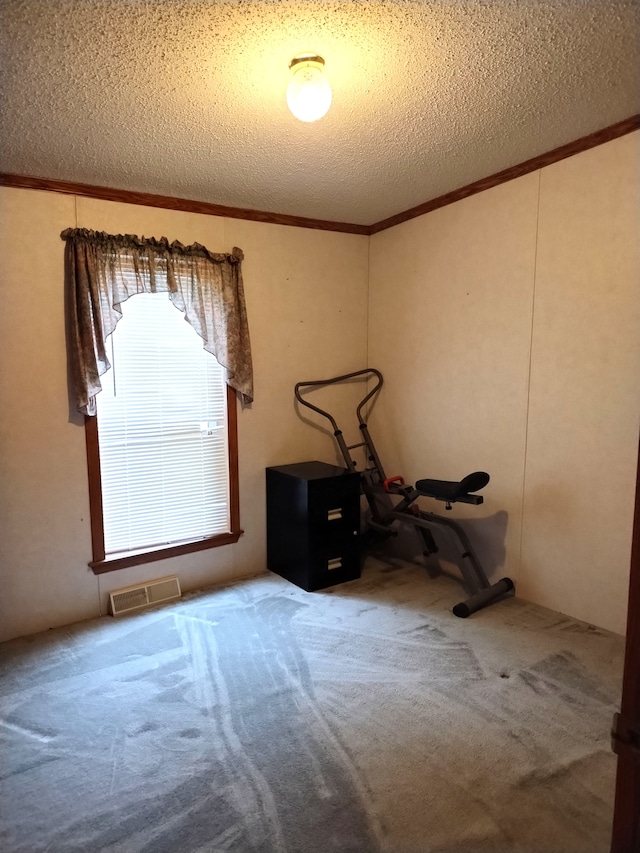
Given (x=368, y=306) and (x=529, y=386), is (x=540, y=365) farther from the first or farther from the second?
(x=368, y=306)

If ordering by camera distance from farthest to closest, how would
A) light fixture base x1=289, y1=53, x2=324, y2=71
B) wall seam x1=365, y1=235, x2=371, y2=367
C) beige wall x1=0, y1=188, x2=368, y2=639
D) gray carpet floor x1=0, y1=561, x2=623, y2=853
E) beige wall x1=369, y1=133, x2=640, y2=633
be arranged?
wall seam x1=365, y1=235, x2=371, y2=367
beige wall x1=0, y1=188, x2=368, y2=639
beige wall x1=369, y1=133, x2=640, y2=633
light fixture base x1=289, y1=53, x2=324, y2=71
gray carpet floor x1=0, y1=561, x2=623, y2=853

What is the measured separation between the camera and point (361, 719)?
1.97 meters

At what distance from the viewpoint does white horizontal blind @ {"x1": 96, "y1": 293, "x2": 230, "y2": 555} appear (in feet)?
9.66

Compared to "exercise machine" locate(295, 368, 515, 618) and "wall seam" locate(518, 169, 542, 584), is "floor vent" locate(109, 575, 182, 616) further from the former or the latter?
"wall seam" locate(518, 169, 542, 584)

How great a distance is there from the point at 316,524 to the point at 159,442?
3.62ft

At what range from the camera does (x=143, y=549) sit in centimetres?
309

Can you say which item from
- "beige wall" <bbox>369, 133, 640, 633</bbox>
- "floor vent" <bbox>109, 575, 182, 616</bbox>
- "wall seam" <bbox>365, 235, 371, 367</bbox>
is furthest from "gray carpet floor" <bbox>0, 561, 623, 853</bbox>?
"wall seam" <bbox>365, 235, 371, 367</bbox>

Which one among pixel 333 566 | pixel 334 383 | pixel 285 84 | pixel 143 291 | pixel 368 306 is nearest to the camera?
pixel 285 84

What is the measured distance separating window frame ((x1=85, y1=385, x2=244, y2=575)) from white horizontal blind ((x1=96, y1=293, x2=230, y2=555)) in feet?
0.13

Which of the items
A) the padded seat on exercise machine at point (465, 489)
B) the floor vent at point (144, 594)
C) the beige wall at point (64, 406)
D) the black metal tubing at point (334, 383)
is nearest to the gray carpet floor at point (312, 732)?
the floor vent at point (144, 594)

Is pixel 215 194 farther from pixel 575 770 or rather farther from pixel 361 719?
pixel 575 770

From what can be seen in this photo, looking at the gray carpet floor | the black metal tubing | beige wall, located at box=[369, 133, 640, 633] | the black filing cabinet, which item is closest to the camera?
the gray carpet floor

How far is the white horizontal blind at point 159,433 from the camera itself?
2945mm

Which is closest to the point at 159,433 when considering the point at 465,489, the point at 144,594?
the point at 144,594
